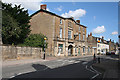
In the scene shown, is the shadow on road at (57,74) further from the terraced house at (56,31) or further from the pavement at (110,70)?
the terraced house at (56,31)

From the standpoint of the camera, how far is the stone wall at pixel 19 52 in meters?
18.3

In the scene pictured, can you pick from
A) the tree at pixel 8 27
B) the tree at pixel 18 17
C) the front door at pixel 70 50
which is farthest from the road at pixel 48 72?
the front door at pixel 70 50

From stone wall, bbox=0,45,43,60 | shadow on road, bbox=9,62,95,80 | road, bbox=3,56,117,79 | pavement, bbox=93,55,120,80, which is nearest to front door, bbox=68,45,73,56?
stone wall, bbox=0,45,43,60

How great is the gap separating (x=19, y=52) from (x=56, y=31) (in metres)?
14.1

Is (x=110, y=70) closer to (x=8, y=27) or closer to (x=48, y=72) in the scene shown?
(x=48, y=72)

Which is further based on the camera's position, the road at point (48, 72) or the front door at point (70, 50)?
the front door at point (70, 50)

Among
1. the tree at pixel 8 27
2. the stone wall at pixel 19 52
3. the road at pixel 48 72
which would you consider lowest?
the road at pixel 48 72

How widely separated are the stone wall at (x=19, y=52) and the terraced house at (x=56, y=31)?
7.22 meters

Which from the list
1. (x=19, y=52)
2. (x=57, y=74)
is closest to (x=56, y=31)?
(x=19, y=52)

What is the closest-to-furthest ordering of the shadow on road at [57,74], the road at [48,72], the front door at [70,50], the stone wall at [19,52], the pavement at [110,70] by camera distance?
1. the pavement at [110,70]
2. the shadow on road at [57,74]
3. the road at [48,72]
4. the stone wall at [19,52]
5. the front door at [70,50]

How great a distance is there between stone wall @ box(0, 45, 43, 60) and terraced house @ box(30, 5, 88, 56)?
23.7ft

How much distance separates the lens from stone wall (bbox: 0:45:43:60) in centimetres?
1827

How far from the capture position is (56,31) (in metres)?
32.2

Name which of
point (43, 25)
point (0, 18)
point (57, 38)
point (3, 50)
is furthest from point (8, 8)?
point (57, 38)
